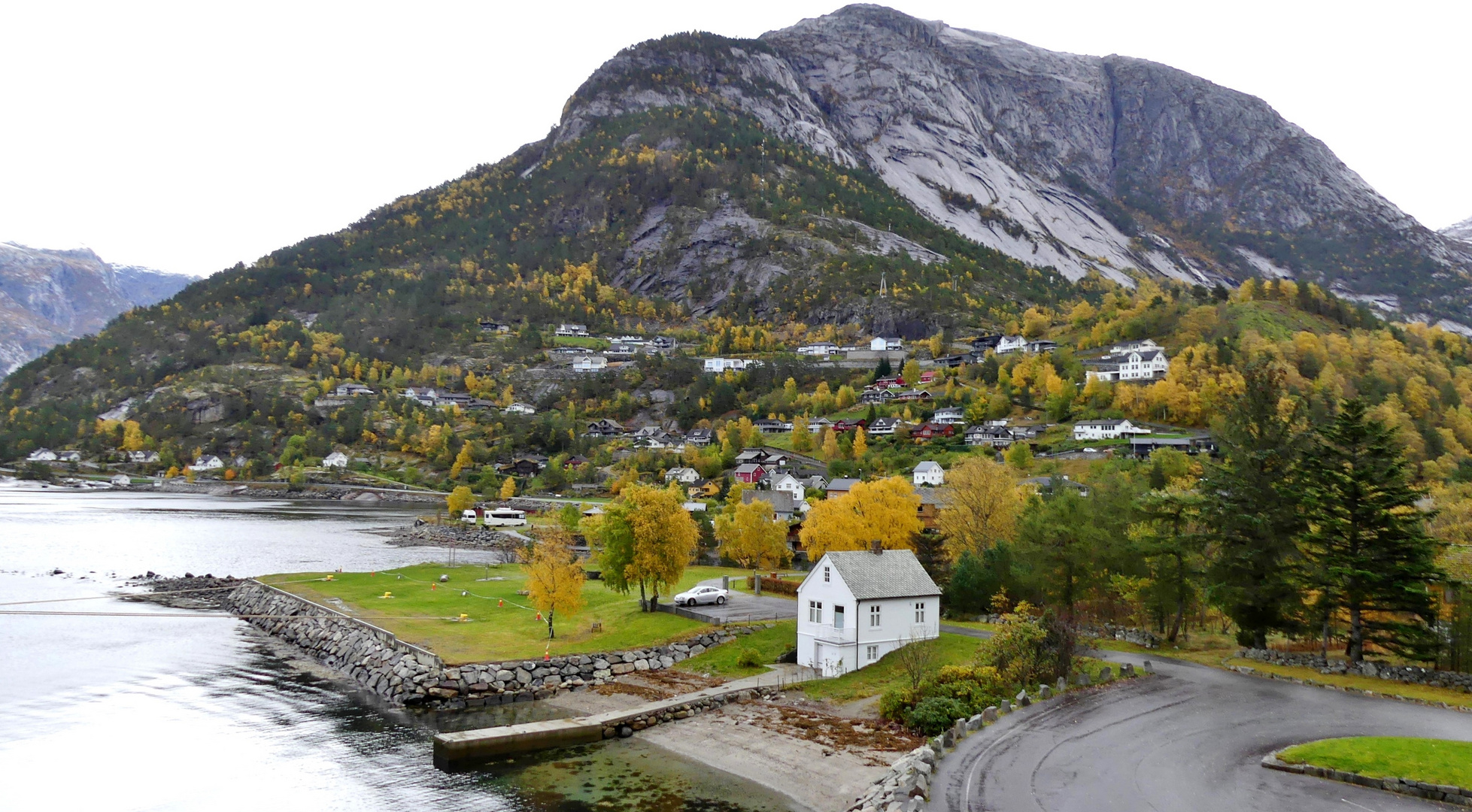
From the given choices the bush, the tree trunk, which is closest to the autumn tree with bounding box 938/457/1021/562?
the tree trunk

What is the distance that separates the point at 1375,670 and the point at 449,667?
1448 inches

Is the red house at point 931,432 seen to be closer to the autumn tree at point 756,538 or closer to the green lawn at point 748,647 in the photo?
the autumn tree at point 756,538

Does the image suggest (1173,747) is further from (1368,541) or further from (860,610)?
(860,610)

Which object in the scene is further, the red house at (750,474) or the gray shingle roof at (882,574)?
the red house at (750,474)

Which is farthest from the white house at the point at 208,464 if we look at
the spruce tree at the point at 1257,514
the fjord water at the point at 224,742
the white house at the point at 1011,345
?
the spruce tree at the point at 1257,514

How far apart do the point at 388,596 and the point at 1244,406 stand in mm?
49562

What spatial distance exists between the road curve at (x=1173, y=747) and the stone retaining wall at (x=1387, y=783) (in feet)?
0.68

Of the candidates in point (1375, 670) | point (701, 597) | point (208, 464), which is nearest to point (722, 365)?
point (208, 464)

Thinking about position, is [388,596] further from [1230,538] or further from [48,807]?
[1230,538]

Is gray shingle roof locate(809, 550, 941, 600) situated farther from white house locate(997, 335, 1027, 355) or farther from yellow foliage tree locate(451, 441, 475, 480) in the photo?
white house locate(997, 335, 1027, 355)

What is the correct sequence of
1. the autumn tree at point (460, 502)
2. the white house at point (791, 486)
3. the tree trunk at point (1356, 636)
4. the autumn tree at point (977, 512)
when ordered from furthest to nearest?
the autumn tree at point (460, 502) → the white house at point (791, 486) → the autumn tree at point (977, 512) → the tree trunk at point (1356, 636)

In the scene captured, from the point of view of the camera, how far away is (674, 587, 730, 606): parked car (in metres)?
49.0

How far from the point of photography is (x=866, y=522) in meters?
51.0

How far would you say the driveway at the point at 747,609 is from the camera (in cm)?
4616
